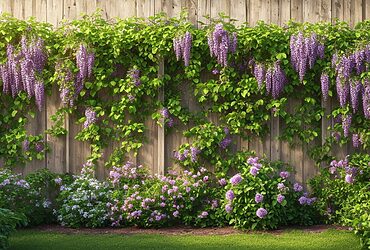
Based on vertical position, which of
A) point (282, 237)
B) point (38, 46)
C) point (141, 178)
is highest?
point (38, 46)

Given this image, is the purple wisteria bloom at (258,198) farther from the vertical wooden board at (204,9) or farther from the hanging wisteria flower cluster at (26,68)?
the hanging wisteria flower cluster at (26,68)

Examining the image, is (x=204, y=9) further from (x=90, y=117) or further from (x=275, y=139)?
(x=90, y=117)

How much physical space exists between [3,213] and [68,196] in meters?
1.95

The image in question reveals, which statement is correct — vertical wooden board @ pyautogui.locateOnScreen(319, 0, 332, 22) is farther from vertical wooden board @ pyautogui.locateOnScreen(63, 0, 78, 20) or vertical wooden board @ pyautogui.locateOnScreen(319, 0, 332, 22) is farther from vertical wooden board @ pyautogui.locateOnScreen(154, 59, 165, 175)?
vertical wooden board @ pyautogui.locateOnScreen(63, 0, 78, 20)

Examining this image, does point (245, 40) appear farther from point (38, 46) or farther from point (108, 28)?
point (38, 46)

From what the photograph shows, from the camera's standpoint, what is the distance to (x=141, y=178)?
25.7 feet

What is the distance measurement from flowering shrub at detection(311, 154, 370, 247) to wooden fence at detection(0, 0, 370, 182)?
0.20m

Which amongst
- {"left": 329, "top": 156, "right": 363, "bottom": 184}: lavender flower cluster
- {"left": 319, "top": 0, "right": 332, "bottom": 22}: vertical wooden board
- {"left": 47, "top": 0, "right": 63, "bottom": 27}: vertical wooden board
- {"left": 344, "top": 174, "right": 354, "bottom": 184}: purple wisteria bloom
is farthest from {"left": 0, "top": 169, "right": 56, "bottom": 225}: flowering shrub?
{"left": 319, "top": 0, "right": 332, "bottom": 22}: vertical wooden board

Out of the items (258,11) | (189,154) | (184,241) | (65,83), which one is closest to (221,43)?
(258,11)

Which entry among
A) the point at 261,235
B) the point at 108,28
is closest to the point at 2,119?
the point at 108,28

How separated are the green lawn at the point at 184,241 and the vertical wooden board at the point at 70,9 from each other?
2587 mm

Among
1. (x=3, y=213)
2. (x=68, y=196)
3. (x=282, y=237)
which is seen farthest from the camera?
(x=68, y=196)

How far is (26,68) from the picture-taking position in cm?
779

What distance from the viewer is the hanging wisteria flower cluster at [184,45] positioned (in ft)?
25.2
